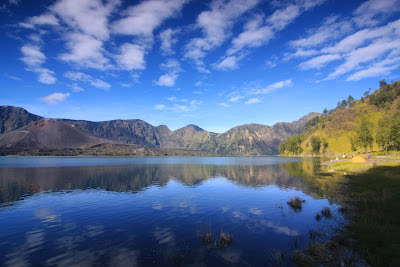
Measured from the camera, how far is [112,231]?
23.5 m

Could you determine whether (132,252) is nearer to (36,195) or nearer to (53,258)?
(53,258)

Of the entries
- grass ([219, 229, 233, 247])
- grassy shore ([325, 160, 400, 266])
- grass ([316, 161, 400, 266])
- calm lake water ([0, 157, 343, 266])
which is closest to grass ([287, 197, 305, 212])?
calm lake water ([0, 157, 343, 266])

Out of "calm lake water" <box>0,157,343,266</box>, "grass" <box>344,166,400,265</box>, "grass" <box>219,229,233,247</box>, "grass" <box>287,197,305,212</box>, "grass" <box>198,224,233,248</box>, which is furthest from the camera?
"grass" <box>287,197,305,212</box>

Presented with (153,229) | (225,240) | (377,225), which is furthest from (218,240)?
(377,225)

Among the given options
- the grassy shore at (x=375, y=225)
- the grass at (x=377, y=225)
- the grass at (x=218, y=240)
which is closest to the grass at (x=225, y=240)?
the grass at (x=218, y=240)

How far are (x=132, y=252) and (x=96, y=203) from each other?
23352 mm

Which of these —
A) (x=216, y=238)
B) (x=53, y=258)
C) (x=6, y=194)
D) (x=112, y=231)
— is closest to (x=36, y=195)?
(x=6, y=194)

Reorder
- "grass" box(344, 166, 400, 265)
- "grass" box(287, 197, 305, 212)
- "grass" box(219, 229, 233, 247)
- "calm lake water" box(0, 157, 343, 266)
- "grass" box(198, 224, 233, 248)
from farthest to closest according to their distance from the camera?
"grass" box(287, 197, 305, 212) < "grass" box(219, 229, 233, 247) < "grass" box(198, 224, 233, 248) < "calm lake water" box(0, 157, 343, 266) < "grass" box(344, 166, 400, 265)

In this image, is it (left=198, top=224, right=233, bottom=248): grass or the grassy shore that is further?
(left=198, top=224, right=233, bottom=248): grass

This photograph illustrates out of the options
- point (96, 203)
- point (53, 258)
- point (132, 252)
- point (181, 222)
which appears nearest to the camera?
point (53, 258)

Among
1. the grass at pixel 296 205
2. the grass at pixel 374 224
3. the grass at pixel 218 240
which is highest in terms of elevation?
the grass at pixel 374 224

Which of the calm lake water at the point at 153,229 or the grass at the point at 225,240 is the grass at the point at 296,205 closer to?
the calm lake water at the point at 153,229

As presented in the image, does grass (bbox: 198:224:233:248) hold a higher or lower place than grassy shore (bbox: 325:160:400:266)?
lower

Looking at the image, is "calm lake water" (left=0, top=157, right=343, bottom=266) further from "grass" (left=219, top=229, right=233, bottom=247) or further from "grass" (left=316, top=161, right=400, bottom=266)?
"grass" (left=316, top=161, right=400, bottom=266)
